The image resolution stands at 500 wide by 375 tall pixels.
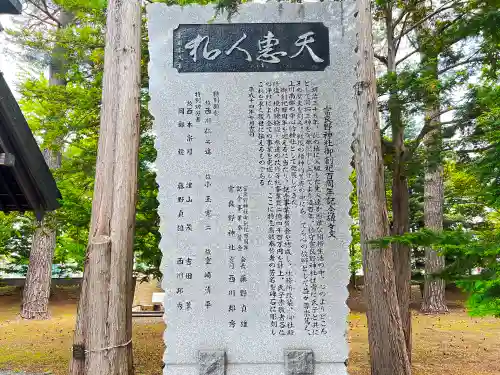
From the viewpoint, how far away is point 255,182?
3.56 meters

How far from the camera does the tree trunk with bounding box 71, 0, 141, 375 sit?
11.9 feet

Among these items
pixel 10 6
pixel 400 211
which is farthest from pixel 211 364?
pixel 400 211

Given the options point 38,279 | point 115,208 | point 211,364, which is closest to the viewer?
point 211,364

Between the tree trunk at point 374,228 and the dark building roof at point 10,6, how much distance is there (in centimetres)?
348

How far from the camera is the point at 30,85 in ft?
23.7

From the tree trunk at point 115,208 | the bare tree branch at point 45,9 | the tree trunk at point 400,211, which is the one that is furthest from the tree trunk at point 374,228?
the bare tree branch at point 45,9

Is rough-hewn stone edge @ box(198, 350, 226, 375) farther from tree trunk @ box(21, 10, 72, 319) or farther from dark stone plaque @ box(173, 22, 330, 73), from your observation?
tree trunk @ box(21, 10, 72, 319)

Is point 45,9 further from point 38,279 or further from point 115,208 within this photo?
point 115,208

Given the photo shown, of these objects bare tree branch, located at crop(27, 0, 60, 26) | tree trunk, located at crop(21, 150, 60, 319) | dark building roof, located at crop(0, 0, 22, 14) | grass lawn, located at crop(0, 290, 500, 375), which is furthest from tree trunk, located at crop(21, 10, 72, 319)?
dark building roof, located at crop(0, 0, 22, 14)

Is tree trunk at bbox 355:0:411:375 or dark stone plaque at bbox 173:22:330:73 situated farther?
tree trunk at bbox 355:0:411:375

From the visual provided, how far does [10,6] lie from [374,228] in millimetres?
4265

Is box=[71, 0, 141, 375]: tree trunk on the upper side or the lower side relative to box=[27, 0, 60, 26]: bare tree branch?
lower

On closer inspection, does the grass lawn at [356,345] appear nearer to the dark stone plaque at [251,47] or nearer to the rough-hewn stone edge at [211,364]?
the rough-hewn stone edge at [211,364]

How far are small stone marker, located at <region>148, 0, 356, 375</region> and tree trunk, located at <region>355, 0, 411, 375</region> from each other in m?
1.38
